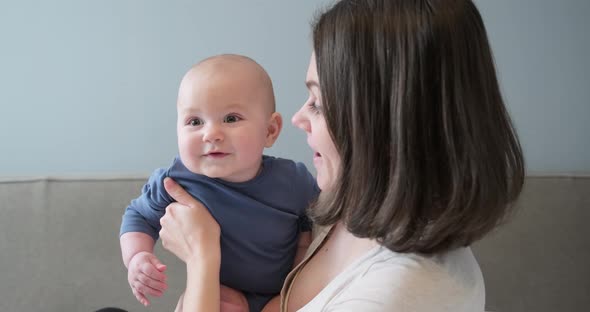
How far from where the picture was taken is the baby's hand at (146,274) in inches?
48.8

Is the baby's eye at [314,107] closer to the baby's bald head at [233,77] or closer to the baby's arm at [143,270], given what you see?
the baby's bald head at [233,77]

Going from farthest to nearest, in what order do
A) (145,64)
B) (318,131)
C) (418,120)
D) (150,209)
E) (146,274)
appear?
(145,64) < (150,209) < (146,274) < (318,131) < (418,120)

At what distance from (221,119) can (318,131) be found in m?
0.25

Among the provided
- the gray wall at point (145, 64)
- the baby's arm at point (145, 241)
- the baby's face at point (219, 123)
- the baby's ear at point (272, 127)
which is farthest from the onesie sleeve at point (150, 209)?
the gray wall at point (145, 64)

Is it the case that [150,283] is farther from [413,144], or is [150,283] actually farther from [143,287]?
[413,144]

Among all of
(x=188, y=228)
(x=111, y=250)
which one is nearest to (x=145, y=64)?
(x=111, y=250)

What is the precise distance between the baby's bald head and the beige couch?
817 mm

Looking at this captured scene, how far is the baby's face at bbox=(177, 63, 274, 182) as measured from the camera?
48.7 inches

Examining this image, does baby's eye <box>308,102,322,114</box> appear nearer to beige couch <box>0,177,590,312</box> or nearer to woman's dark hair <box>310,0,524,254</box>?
woman's dark hair <box>310,0,524,254</box>

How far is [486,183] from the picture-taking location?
93 cm

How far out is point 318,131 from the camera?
1.08m

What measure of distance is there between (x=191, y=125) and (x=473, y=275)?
23.8 inches

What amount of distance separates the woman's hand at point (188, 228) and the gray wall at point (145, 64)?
2.73 feet

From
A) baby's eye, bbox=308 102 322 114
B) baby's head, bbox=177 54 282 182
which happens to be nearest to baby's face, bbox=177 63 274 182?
baby's head, bbox=177 54 282 182
